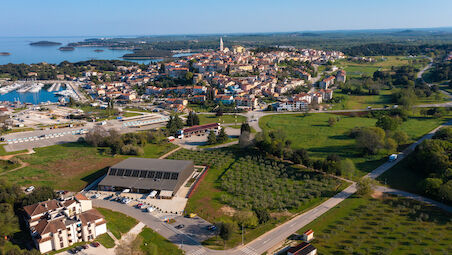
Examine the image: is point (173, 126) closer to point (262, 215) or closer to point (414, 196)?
point (262, 215)

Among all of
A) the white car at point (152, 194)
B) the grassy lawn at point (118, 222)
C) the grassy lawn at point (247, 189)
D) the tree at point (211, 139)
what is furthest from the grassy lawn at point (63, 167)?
the tree at point (211, 139)

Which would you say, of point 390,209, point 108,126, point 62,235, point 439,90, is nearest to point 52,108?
point 108,126

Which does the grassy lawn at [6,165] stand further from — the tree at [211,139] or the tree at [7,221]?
the tree at [211,139]

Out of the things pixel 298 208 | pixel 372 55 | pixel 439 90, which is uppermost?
pixel 372 55

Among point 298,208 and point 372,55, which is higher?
point 372,55

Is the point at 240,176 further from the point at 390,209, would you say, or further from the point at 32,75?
the point at 32,75

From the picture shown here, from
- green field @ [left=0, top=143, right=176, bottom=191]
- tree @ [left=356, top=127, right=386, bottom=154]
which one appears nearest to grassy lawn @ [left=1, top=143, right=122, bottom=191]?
green field @ [left=0, top=143, right=176, bottom=191]

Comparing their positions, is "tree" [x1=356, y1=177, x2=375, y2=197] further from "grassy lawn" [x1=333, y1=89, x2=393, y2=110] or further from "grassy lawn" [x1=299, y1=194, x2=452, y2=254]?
"grassy lawn" [x1=333, y1=89, x2=393, y2=110]

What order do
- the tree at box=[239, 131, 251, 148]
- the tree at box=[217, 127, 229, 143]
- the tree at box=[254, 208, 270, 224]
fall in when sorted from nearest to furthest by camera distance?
the tree at box=[254, 208, 270, 224], the tree at box=[239, 131, 251, 148], the tree at box=[217, 127, 229, 143]
